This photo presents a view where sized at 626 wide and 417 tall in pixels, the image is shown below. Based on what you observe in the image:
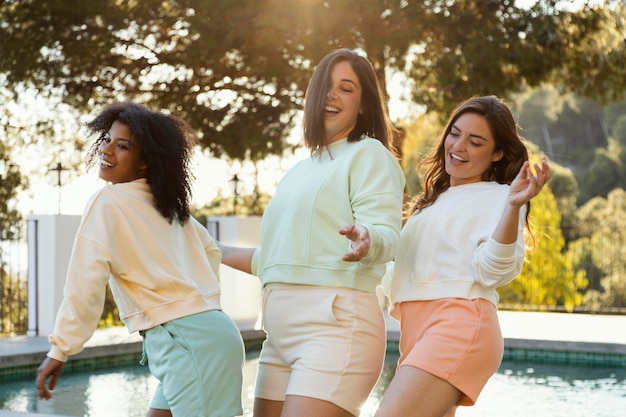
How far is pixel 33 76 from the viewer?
482 inches

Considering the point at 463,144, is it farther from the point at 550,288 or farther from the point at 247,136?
the point at 550,288

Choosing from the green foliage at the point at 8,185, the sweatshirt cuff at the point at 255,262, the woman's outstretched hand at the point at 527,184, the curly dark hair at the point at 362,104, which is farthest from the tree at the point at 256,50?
the woman's outstretched hand at the point at 527,184

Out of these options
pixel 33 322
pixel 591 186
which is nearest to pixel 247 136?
pixel 33 322

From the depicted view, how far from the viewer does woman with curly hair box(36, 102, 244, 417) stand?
235cm

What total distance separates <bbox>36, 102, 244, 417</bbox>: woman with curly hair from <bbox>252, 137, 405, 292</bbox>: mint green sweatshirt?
8.5 inches

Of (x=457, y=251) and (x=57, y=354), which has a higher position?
(x=457, y=251)

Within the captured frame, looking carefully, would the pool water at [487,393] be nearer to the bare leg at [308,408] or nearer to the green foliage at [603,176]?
the bare leg at [308,408]

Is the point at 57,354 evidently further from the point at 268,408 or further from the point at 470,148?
the point at 470,148

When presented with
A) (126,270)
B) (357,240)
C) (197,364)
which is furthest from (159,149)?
(357,240)

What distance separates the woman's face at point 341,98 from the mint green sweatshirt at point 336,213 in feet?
0.23

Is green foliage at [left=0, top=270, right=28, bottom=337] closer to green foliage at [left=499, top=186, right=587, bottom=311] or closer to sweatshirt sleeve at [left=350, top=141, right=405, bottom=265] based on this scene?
green foliage at [left=499, top=186, right=587, bottom=311]

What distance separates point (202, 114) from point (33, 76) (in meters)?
2.13

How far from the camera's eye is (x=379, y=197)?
89.3 inches

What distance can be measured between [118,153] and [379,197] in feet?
2.20
